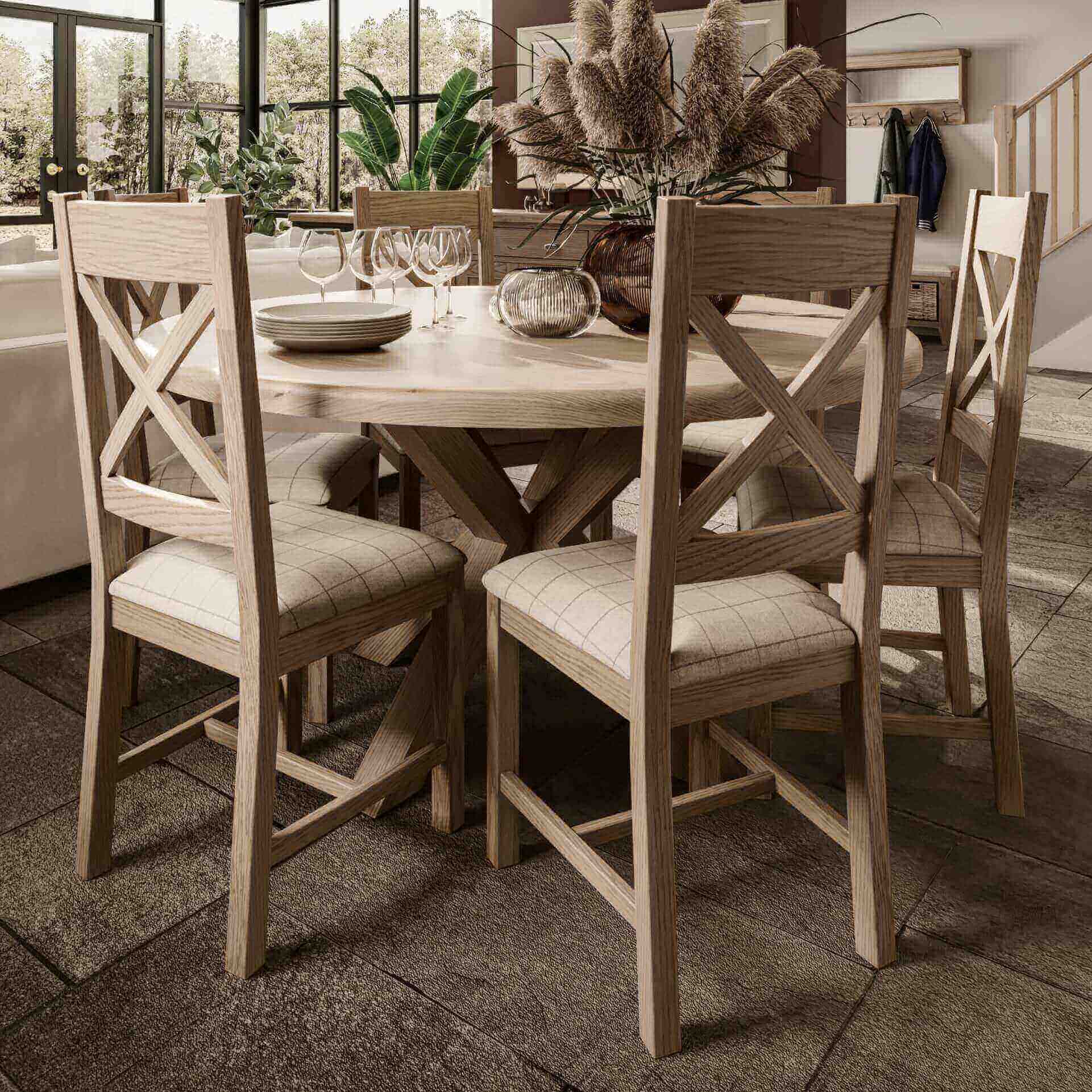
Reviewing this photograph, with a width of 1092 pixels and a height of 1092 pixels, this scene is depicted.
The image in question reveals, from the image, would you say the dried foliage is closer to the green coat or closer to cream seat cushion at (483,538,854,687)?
cream seat cushion at (483,538,854,687)

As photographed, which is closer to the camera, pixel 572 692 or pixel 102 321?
pixel 102 321

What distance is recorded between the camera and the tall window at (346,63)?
8.84m

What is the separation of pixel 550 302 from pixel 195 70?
911cm

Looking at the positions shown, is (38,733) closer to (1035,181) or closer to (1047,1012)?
(1047,1012)

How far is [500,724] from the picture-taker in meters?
1.67

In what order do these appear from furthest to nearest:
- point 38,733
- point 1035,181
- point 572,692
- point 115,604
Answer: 1. point 1035,181
2. point 572,692
3. point 38,733
4. point 115,604

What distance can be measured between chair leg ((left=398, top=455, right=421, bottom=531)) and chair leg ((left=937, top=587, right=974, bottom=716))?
1.33 m

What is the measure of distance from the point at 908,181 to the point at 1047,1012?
28.4ft

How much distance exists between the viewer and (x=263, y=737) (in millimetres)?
1463

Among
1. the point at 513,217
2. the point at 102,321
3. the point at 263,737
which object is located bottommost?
the point at 263,737

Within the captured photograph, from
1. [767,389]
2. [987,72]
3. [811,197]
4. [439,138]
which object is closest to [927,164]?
[987,72]

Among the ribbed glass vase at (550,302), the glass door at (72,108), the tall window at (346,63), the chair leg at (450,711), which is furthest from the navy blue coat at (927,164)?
the chair leg at (450,711)

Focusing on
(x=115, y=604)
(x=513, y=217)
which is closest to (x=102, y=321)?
(x=115, y=604)

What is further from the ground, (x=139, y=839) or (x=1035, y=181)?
(x=1035, y=181)
